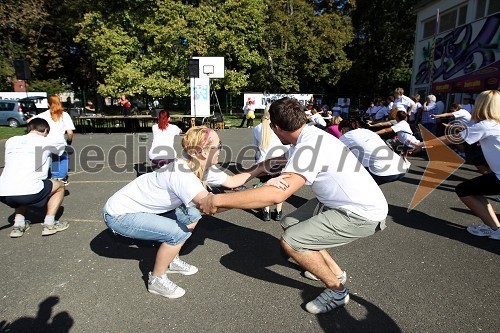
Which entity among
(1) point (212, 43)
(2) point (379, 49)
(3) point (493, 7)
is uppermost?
(2) point (379, 49)

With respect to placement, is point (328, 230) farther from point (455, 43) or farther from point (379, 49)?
point (379, 49)

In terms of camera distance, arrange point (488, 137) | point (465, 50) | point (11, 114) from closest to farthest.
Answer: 1. point (488, 137)
2. point (465, 50)
3. point (11, 114)

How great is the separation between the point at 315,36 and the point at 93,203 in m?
29.7

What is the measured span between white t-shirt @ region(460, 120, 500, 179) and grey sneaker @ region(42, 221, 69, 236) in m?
5.21

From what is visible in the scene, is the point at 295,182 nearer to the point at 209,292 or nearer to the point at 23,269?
the point at 209,292

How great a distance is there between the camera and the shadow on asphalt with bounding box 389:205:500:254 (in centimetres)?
389

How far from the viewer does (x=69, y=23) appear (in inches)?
1126

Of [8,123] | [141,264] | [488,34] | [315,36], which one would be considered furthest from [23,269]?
[315,36]

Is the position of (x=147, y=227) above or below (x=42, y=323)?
above

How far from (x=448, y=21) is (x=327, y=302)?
22344mm

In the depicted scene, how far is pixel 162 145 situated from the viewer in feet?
20.5

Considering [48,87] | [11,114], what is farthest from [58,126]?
[48,87]

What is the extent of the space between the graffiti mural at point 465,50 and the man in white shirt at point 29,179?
56.1ft

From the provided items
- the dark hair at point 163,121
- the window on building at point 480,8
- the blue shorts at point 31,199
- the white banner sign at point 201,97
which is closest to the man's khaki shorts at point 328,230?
the blue shorts at point 31,199
